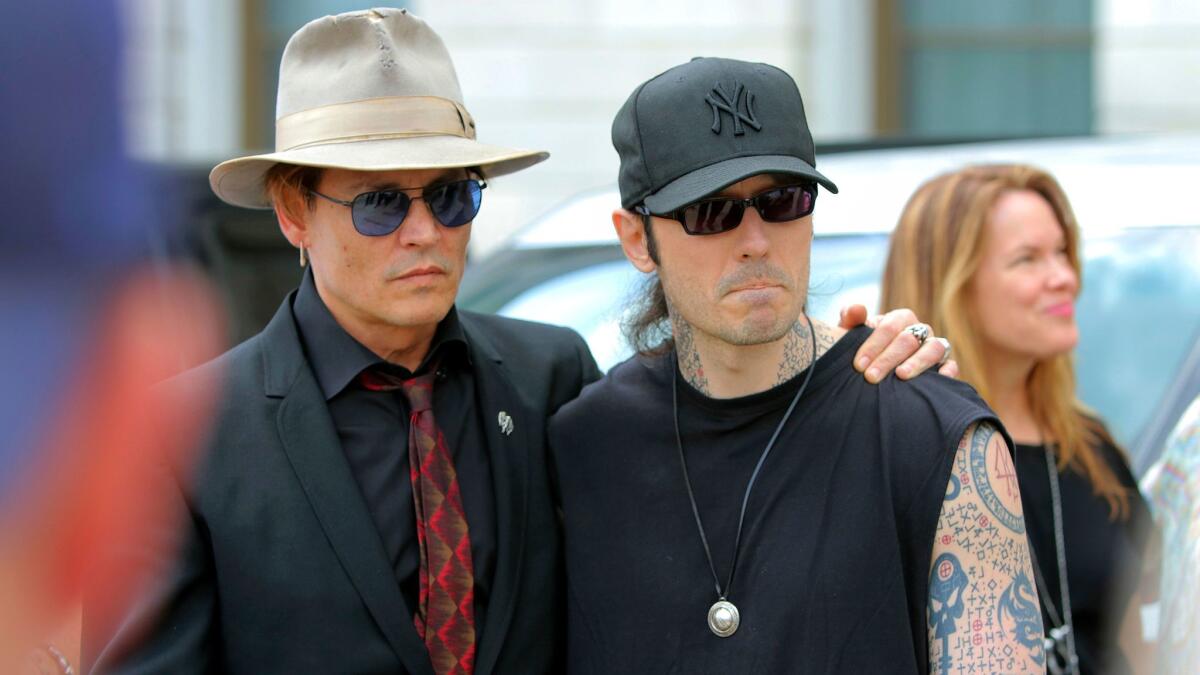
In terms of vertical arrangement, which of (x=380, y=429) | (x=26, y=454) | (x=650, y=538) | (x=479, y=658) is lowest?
(x=479, y=658)

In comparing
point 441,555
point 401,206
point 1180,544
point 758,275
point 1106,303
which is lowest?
point 1180,544

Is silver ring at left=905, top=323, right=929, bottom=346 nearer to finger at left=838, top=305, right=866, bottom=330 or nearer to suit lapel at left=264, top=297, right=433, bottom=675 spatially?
finger at left=838, top=305, right=866, bottom=330

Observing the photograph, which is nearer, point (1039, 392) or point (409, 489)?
point (409, 489)

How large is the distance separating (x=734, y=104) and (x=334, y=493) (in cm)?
95

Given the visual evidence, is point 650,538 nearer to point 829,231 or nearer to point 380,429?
point 380,429

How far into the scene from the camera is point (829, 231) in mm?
3928

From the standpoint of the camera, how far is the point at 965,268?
3.54m

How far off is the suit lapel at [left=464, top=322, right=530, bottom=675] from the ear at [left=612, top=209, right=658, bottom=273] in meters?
0.35

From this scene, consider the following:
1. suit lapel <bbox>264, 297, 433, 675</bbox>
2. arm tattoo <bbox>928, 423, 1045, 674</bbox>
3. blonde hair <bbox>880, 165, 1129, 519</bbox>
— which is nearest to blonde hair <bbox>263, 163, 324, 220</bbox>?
suit lapel <bbox>264, 297, 433, 675</bbox>

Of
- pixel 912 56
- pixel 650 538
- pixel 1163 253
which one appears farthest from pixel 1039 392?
pixel 912 56

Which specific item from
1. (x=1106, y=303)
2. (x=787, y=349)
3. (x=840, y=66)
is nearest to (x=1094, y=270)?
(x=1106, y=303)

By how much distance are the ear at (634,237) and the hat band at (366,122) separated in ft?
1.29

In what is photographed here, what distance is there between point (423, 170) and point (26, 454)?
1.90m

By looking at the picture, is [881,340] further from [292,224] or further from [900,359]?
[292,224]
